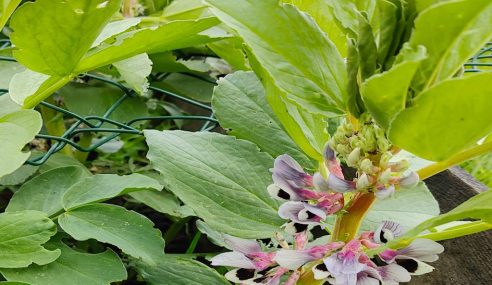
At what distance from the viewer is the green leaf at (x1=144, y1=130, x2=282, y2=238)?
616 millimetres

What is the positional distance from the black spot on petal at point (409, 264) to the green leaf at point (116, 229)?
27 centimetres

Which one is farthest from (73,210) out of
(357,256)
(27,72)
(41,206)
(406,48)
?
(406,48)

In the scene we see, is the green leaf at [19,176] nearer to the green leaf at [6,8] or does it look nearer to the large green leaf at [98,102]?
the large green leaf at [98,102]

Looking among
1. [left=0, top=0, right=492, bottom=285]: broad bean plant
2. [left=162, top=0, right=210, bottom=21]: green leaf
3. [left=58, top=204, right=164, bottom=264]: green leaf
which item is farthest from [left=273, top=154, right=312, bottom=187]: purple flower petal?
[left=162, top=0, right=210, bottom=21]: green leaf

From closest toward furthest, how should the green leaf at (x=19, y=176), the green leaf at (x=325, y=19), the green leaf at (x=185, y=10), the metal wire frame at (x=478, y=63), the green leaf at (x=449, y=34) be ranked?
the green leaf at (x=449, y=34) → the green leaf at (x=325, y=19) → the green leaf at (x=19, y=176) → the metal wire frame at (x=478, y=63) → the green leaf at (x=185, y=10)

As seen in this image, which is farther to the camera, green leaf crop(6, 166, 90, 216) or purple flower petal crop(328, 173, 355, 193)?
green leaf crop(6, 166, 90, 216)

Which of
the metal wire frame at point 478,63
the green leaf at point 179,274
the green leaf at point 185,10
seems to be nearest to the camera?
the green leaf at point 179,274

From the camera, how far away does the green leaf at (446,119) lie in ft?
1.40

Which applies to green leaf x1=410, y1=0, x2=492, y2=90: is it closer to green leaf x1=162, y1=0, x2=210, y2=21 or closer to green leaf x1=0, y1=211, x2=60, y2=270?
green leaf x1=0, y1=211, x2=60, y2=270

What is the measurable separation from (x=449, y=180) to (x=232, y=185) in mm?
427

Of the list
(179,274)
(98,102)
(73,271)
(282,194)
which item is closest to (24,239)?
(73,271)

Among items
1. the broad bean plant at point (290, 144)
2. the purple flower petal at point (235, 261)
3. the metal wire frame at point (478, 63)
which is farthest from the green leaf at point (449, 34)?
the metal wire frame at point (478, 63)

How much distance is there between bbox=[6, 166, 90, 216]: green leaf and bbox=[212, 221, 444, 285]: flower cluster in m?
0.28

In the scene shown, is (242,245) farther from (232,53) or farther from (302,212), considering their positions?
(232,53)
